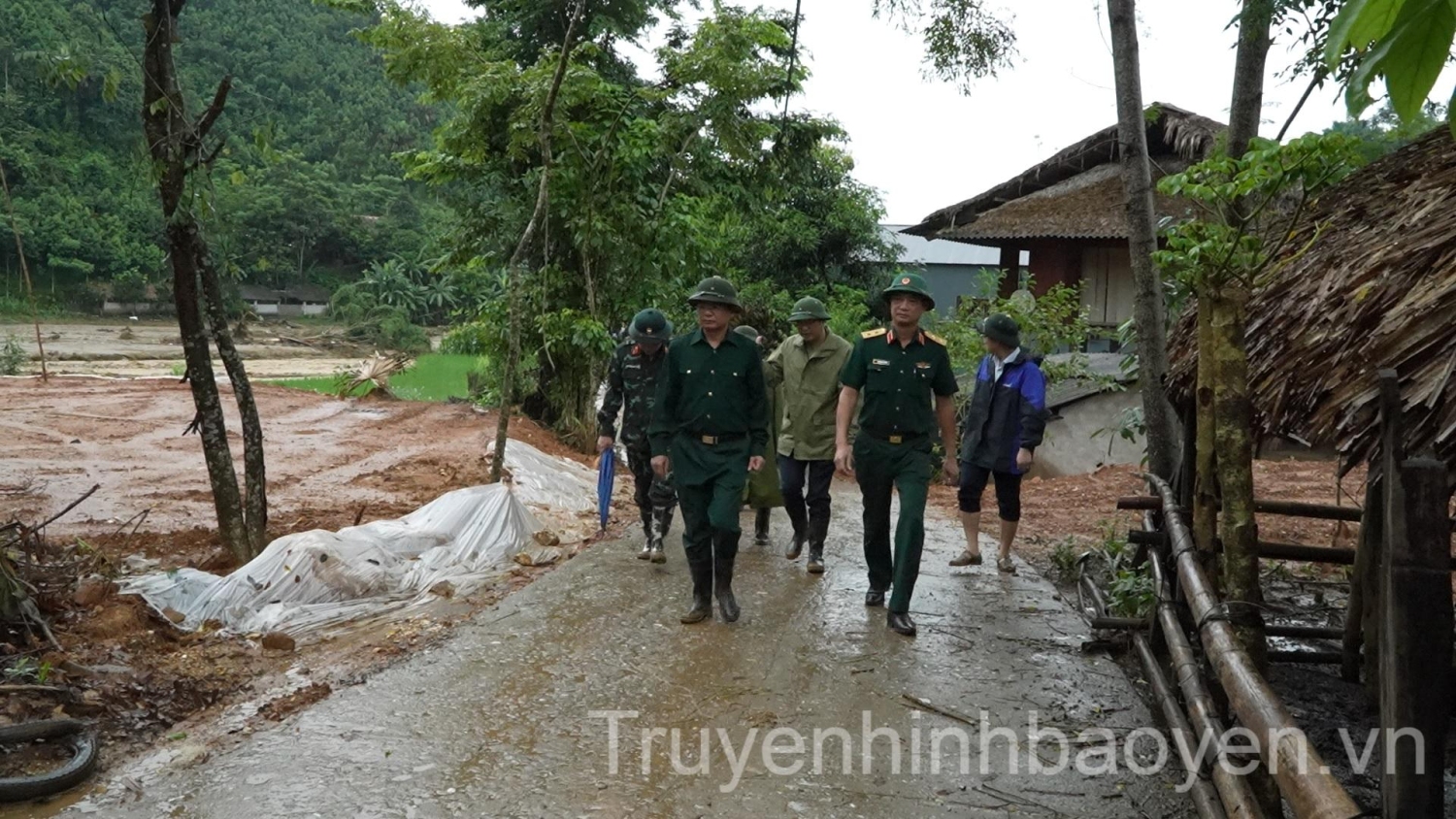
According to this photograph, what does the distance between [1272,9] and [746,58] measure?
7405 millimetres

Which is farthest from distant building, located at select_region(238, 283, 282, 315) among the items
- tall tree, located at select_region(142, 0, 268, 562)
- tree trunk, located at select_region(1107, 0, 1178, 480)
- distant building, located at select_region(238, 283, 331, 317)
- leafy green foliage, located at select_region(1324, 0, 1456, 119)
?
leafy green foliage, located at select_region(1324, 0, 1456, 119)

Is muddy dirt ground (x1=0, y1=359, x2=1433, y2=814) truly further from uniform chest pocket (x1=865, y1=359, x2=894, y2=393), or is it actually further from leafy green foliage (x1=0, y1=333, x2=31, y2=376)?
leafy green foliage (x1=0, y1=333, x2=31, y2=376)

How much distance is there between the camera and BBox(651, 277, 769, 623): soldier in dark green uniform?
5.77m

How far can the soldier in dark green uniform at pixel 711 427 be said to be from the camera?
5.77 meters

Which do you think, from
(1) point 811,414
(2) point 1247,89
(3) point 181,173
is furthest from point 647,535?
(2) point 1247,89

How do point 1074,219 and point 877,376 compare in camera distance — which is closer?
point 877,376

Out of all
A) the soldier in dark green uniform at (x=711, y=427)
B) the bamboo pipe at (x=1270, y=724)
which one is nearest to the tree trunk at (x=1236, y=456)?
the bamboo pipe at (x=1270, y=724)

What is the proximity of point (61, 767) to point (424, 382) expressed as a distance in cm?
2896

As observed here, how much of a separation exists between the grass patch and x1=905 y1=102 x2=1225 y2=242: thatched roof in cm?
1161

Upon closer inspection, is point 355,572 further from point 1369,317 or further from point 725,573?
point 1369,317

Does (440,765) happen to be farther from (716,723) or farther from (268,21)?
(268,21)

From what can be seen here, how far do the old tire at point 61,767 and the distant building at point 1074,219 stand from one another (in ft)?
45.4

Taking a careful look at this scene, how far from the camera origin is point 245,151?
37062 mm

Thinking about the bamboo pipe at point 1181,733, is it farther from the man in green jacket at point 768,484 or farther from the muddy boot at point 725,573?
the man in green jacket at point 768,484
